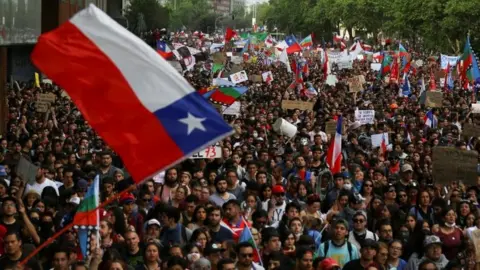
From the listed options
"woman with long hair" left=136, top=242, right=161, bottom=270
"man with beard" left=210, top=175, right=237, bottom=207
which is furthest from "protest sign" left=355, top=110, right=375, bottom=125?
"woman with long hair" left=136, top=242, right=161, bottom=270

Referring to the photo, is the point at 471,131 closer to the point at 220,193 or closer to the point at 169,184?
the point at 169,184

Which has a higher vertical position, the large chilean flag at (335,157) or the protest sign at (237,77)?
the large chilean flag at (335,157)

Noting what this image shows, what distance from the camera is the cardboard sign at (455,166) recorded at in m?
13.6

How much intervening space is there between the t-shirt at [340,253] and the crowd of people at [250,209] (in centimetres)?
1

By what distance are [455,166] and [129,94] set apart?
7.63 metres

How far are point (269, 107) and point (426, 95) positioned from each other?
11.7 ft

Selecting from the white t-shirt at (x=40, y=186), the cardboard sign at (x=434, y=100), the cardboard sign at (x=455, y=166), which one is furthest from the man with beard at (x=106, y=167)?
the cardboard sign at (x=434, y=100)

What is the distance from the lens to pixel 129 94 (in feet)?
22.1

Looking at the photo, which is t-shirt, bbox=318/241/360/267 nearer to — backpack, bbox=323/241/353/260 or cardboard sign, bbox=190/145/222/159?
backpack, bbox=323/241/353/260

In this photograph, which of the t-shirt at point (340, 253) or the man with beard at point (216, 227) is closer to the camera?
the t-shirt at point (340, 253)

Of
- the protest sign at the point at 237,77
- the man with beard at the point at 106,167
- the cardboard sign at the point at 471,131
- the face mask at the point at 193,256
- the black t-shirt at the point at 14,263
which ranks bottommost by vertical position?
the protest sign at the point at 237,77

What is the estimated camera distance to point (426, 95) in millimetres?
25125

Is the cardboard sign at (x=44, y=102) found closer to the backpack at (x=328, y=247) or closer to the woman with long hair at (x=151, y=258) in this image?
the backpack at (x=328, y=247)

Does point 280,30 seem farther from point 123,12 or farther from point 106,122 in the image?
point 106,122
